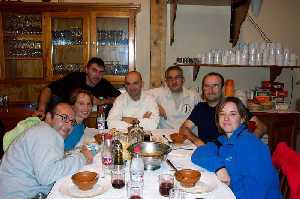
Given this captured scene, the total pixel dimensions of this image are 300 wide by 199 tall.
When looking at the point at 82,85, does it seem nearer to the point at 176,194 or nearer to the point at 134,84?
the point at 134,84

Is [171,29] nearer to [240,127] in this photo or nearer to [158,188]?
[240,127]

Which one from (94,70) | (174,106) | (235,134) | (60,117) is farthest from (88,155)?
(94,70)

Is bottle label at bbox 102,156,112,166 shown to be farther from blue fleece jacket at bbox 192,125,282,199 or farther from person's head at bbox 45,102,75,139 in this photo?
blue fleece jacket at bbox 192,125,282,199

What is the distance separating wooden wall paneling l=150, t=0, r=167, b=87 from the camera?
4430 mm

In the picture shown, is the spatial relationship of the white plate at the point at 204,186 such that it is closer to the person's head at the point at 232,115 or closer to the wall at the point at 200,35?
the person's head at the point at 232,115

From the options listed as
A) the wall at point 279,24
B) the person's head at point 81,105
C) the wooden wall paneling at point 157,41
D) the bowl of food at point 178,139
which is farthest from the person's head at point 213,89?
the wall at point 279,24

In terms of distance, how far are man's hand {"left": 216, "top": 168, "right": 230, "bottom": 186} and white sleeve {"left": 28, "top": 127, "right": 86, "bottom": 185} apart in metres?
0.87

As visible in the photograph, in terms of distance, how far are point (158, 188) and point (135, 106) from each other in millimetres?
1894

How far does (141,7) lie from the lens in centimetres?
461

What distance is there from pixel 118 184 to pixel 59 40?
3.27m

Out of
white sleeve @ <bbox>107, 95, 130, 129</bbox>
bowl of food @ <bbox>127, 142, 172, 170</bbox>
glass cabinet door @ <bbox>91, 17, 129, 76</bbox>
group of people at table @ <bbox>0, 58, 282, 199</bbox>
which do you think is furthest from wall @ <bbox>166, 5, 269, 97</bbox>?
bowl of food @ <bbox>127, 142, 172, 170</bbox>

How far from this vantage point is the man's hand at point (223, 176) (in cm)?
185

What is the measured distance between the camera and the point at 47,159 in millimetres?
1751

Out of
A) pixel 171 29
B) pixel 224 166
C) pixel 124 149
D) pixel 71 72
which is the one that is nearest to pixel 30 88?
pixel 71 72
